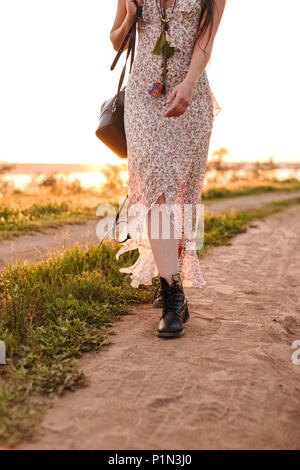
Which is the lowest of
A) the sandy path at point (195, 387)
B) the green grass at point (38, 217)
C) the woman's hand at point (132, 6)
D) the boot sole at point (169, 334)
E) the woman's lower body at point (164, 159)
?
the sandy path at point (195, 387)

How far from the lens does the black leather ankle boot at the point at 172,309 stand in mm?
2445

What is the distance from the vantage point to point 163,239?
2506mm

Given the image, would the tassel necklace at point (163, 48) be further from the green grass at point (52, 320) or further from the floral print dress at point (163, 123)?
the green grass at point (52, 320)

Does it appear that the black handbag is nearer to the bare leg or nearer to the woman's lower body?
the woman's lower body

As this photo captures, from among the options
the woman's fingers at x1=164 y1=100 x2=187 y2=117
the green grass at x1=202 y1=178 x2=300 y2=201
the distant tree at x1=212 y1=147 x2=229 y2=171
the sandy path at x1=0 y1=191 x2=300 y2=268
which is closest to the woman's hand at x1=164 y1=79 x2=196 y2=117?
the woman's fingers at x1=164 y1=100 x2=187 y2=117

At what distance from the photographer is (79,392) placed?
1901 mm

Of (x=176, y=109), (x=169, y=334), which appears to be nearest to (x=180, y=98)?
(x=176, y=109)

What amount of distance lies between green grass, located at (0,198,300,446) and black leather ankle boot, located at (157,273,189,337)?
309 millimetres

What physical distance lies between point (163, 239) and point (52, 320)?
77 cm

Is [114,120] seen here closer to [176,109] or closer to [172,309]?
[176,109]

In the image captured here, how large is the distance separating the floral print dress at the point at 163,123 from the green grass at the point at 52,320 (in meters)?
0.59

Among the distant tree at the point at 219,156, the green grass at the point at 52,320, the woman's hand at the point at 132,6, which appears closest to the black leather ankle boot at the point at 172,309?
the green grass at the point at 52,320

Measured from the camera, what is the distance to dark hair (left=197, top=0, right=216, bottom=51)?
2.39 metres
